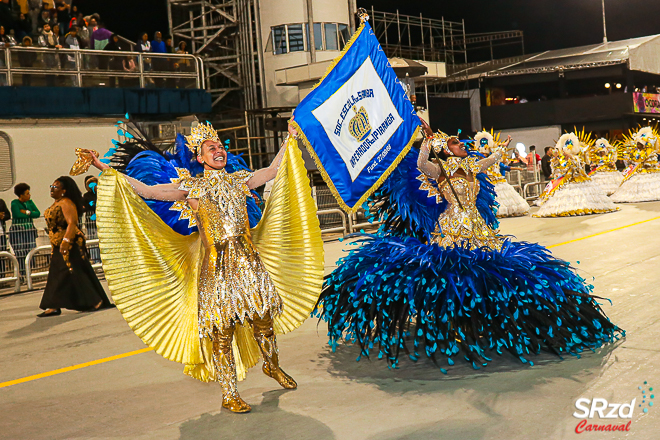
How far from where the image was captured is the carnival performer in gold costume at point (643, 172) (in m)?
18.7

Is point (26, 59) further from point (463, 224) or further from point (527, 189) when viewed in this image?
point (527, 189)

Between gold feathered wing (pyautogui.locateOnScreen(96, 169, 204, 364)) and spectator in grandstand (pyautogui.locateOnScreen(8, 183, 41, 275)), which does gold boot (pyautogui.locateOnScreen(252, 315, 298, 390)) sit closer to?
gold feathered wing (pyautogui.locateOnScreen(96, 169, 204, 364))

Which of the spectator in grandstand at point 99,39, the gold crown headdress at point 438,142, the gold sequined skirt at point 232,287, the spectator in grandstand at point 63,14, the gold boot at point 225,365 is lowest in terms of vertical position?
the gold boot at point 225,365

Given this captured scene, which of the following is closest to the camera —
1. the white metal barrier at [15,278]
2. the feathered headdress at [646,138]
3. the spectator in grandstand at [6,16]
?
the white metal barrier at [15,278]

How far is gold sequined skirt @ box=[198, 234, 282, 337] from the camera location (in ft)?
15.1

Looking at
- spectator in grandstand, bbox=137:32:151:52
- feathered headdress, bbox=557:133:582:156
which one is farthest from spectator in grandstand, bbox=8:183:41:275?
feathered headdress, bbox=557:133:582:156

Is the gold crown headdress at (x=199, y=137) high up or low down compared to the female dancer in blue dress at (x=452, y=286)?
up

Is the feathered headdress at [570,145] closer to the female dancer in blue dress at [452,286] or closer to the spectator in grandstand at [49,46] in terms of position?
the female dancer in blue dress at [452,286]

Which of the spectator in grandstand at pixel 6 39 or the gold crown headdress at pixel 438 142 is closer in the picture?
the gold crown headdress at pixel 438 142

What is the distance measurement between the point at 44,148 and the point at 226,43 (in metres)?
13.4

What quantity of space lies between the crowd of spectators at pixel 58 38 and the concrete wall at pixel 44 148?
1.00 meters

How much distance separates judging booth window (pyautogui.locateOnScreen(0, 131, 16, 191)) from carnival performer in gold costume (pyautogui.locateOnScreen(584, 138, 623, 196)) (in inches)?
619

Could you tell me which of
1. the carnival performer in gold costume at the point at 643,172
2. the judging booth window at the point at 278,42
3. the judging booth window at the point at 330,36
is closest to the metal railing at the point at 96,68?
the judging booth window at the point at 278,42

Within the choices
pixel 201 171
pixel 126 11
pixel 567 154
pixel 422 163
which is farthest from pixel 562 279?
pixel 126 11
